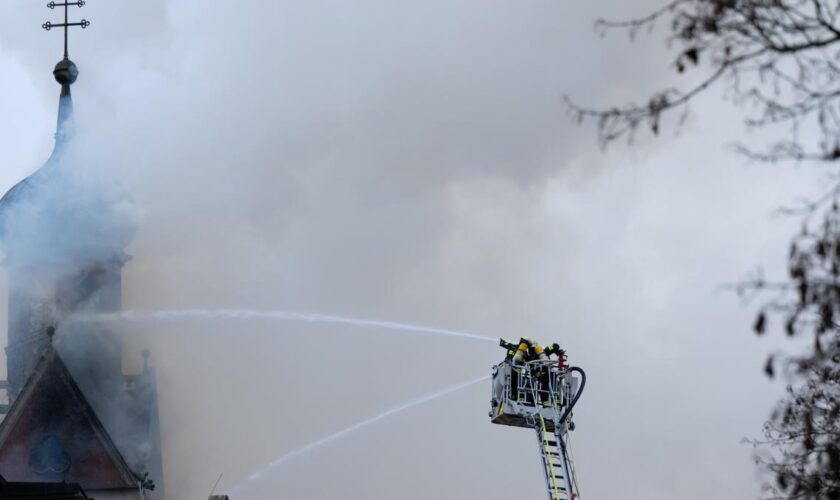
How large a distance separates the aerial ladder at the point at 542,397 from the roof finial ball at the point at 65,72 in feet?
140

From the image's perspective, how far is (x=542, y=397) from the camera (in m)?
38.5

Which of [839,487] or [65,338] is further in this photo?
[65,338]

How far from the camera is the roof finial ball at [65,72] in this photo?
249ft

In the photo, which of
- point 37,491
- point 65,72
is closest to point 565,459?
point 37,491

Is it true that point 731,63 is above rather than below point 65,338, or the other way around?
below

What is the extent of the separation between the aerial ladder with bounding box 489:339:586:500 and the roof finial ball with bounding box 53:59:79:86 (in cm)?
4280

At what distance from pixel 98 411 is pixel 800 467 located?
5056cm

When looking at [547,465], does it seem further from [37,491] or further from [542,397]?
[37,491]

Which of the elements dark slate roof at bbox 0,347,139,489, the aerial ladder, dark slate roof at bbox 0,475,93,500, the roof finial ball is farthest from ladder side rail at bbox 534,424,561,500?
the roof finial ball

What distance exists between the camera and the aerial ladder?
37.9 meters

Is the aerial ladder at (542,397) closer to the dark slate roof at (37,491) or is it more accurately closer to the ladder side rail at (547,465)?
the ladder side rail at (547,465)

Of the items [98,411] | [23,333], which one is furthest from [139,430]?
[23,333]

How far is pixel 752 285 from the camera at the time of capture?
1366cm

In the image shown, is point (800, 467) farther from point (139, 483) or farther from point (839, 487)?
point (139, 483)
